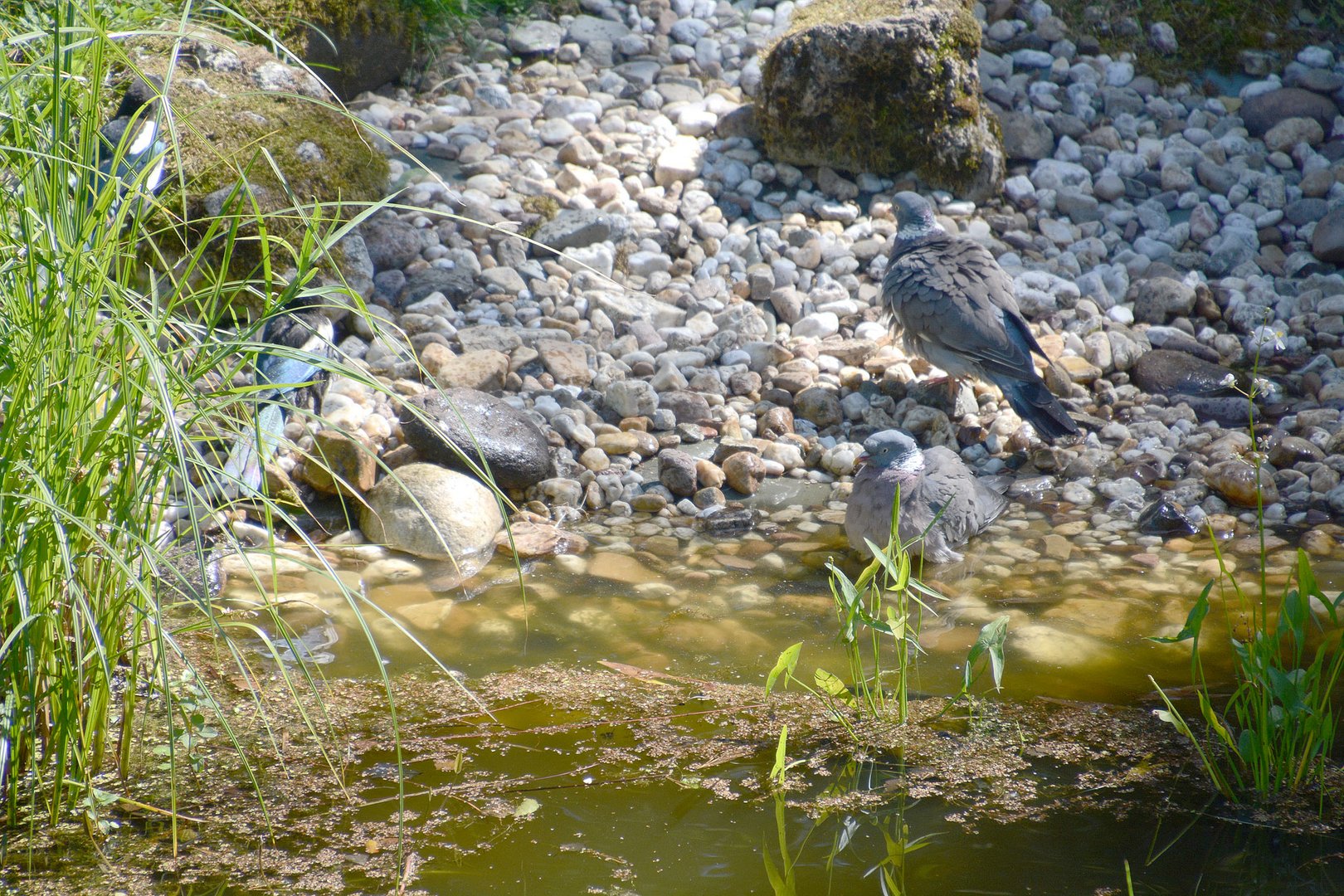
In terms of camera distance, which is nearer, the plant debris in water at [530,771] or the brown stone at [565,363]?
the plant debris in water at [530,771]

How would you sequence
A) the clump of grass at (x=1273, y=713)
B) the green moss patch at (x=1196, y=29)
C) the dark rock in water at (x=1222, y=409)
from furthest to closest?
the green moss patch at (x=1196, y=29)
the dark rock in water at (x=1222, y=409)
the clump of grass at (x=1273, y=713)

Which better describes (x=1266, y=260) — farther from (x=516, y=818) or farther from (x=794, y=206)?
(x=516, y=818)

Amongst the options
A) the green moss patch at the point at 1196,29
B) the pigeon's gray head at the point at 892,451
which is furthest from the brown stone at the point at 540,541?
the green moss patch at the point at 1196,29

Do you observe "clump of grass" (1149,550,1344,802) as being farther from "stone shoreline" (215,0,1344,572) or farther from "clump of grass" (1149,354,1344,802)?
"stone shoreline" (215,0,1344,572)

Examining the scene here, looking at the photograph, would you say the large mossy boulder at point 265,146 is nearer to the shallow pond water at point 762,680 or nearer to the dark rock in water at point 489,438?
A: the dark rock in water at point 489,438

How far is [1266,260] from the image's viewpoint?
5707mm

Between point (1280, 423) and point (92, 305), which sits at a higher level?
point (92, 305)

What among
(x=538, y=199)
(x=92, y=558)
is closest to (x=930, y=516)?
(x=92, y=558)

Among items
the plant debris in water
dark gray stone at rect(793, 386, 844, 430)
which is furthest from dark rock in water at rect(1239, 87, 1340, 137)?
the plant debris in water

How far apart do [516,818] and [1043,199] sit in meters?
5.02

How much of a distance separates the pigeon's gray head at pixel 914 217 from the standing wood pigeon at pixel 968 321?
0.11m

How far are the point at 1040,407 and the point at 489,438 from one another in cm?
218

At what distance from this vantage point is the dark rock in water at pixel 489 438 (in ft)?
13.2

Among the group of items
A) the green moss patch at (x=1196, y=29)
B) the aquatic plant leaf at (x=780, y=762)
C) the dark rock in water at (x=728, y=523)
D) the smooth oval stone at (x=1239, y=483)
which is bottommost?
the dark rock in water at (x=728, y=523)
